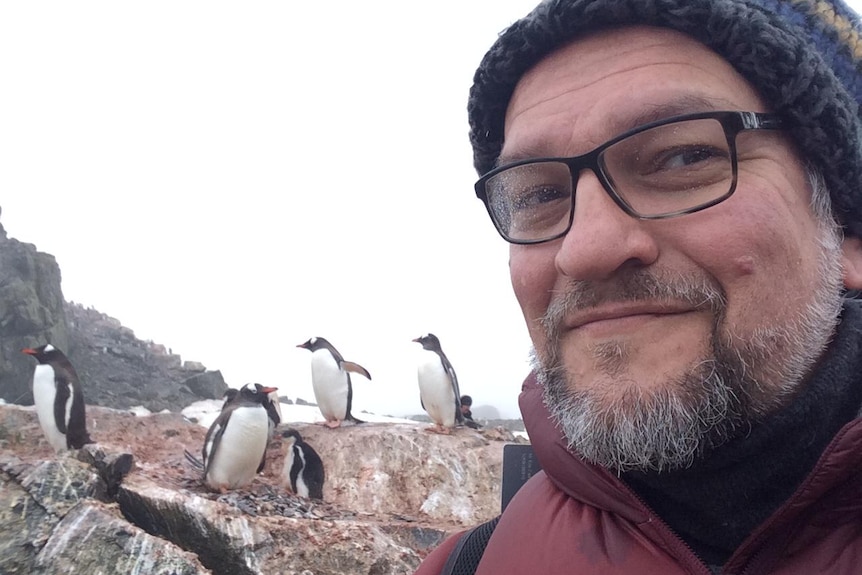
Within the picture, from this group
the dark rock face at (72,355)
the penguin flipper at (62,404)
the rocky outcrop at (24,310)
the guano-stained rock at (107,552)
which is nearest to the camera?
the guano-stained rock at (107,552)

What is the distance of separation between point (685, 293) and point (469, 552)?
26.7 inches

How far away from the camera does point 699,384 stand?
854 mm

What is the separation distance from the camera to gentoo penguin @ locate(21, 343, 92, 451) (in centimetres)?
754

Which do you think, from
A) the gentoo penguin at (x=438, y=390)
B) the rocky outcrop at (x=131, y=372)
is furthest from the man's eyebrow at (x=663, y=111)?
the rocky outcrop at (x=131, y=372)

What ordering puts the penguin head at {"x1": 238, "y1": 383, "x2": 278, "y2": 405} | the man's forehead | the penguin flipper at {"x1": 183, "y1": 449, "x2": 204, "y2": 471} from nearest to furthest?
the man's forehead → the penguin flipper at {"x1": 183, "y1": 449, "x2": 204, "y2": 471} → the penguin head at {"x1": 238, "y1": 383, "x2": 278, "y2": 405}

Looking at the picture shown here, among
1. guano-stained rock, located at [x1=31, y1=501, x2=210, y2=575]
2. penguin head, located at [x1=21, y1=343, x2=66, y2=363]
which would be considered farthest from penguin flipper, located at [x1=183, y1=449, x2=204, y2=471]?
penguin head, located at [x1=21, y1=343, x2=66, y2=363]

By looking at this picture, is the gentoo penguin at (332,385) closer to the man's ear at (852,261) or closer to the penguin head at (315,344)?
the penguin head at (315,344)

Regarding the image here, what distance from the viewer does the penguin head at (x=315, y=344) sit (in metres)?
11.1

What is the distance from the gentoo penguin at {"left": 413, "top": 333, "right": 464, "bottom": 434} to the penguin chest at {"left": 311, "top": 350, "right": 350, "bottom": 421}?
139 centimetres

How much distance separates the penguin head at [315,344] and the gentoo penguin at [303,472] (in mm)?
3326

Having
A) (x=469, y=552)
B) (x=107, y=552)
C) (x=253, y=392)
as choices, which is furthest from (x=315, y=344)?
(x=469, y=552)

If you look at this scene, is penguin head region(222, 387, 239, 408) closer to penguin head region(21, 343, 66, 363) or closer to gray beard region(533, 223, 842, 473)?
penguin head region(21, 343, 66, 363)

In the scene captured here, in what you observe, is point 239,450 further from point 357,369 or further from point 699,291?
point 699,291

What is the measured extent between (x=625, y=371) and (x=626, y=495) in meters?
0.20
